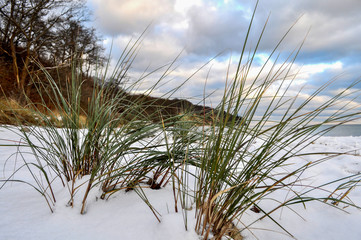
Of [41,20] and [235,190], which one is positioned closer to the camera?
[235,190]

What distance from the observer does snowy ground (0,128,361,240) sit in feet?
2.40

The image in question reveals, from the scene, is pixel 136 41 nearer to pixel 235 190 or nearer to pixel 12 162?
pixel 235 190

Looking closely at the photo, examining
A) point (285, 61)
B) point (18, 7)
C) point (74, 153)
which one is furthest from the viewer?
point (18, 7)

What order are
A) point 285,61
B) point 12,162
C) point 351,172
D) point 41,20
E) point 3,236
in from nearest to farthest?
point 3,236 → point 285,61 → point 12,162 → point 351,172 → point 41,20

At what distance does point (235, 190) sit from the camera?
29.5 inches

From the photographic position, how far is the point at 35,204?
3.00 ft

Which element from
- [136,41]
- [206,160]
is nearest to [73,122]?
[136,41]

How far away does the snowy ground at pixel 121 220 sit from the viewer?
73cm

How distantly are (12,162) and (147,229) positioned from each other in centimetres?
138

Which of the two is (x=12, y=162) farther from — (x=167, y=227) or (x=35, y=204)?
(x=167, y=227)

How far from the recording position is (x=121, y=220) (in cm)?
81

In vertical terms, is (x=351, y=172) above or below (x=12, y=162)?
above

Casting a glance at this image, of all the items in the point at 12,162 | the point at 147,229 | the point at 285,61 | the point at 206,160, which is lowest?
the point at 12,162

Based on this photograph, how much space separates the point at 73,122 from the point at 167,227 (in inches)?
25.0
